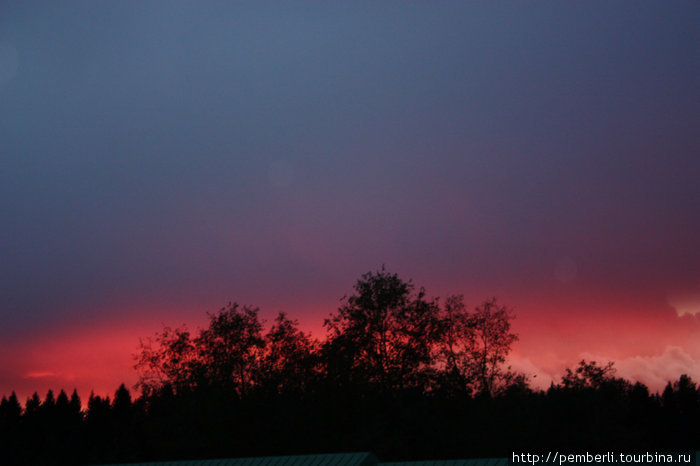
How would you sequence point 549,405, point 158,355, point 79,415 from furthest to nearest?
1. point 79,415
2. point 158,355
3. point 549,405

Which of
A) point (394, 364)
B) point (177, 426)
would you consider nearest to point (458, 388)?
point (394, 364)

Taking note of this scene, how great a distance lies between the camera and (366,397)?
88.6m

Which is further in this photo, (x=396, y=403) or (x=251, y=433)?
(x=251, y=433)

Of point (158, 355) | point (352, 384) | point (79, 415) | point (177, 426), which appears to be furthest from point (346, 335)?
point (79, 415)

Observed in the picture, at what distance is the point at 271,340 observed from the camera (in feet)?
338

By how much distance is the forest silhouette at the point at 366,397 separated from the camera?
269 ft

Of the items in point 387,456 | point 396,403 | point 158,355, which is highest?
point 158,355

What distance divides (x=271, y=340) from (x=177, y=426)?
17778mm

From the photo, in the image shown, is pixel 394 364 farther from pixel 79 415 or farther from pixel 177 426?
pixel 79 415

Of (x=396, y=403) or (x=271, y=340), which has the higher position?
(x=271, y=340)

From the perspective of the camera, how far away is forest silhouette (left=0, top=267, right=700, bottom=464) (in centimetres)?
8200

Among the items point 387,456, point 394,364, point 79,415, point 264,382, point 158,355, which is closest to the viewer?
point 387,456

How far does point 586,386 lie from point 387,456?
2419 centimetres

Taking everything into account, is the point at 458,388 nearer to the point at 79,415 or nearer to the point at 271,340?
the point at 271,340
